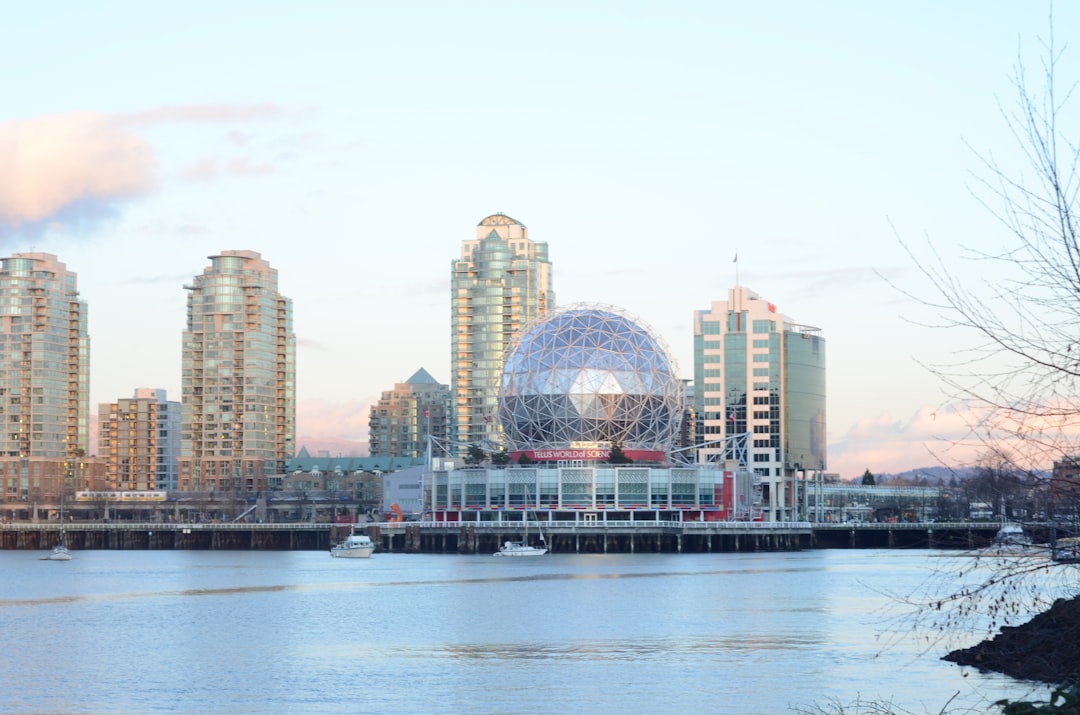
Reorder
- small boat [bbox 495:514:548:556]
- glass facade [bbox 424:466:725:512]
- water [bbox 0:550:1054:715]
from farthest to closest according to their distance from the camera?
glass facade [bbox 424:466:725:512]
small boat [bbox 495:514:548:556]
water [bbox 0:550:1054:715]

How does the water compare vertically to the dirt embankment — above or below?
below

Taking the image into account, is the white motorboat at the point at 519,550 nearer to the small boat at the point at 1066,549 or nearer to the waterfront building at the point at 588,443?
the waterfront building at the point at 588,443

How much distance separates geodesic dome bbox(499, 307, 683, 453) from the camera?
17575cm

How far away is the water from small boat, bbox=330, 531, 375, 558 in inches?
1707

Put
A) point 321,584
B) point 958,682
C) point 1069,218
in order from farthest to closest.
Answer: point 321,584 < point 958,682 < point 1069,218

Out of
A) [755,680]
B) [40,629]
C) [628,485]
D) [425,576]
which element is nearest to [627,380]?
[628,485]

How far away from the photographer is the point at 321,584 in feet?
359

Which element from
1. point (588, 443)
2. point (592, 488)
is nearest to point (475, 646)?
point (592, 488)

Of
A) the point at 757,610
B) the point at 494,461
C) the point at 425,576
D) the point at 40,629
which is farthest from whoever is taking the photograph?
the point at 494,461

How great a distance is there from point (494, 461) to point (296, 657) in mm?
127184

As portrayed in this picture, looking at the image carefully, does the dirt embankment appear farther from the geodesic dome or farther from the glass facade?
the geodesic dome

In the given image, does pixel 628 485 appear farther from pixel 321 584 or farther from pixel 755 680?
pixel 755 680

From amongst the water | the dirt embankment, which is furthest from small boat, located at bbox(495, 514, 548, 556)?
the dirt embankment

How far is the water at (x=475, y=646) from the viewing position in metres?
45.0
